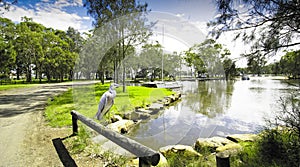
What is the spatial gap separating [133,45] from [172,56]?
6270 millimetres

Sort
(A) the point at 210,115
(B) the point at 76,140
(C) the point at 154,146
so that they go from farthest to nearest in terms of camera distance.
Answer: (A) the point at 210,115 < (C) the point at 154,146 < (B) the point at 76,140

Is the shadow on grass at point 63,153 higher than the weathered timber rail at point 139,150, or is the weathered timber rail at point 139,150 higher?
the weathered timber rail at point 139,150

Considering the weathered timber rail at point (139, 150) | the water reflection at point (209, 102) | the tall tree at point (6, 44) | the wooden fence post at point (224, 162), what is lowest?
the water reflection at point (209, 102)

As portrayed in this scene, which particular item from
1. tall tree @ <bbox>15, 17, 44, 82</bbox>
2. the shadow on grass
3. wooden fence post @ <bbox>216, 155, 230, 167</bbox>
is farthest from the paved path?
tall tree @ <bbox>15, 17, 44, 82</bbox>

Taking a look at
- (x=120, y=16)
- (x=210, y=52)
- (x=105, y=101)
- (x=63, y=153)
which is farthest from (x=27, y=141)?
(x=120, y=16)

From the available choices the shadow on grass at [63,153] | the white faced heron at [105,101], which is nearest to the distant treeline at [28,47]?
the shadow on grass at [63,153]

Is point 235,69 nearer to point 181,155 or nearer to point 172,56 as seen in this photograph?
point 181,155

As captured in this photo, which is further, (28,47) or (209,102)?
(28,47)

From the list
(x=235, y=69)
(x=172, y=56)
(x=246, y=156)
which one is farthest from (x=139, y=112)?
(x=172, y=56)

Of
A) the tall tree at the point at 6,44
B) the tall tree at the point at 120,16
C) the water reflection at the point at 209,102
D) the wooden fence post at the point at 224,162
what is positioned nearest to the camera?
the wooden fence post at the point at 224,162

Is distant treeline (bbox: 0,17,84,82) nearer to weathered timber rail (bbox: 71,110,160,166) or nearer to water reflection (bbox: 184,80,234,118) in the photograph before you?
water reflection (bbox: 184,80,234,118)

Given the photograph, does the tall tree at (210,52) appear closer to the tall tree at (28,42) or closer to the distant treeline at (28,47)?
the distant treeline at (28,47)

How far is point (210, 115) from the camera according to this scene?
664 centimetres

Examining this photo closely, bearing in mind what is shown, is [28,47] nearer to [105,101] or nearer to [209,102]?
[209,102]
